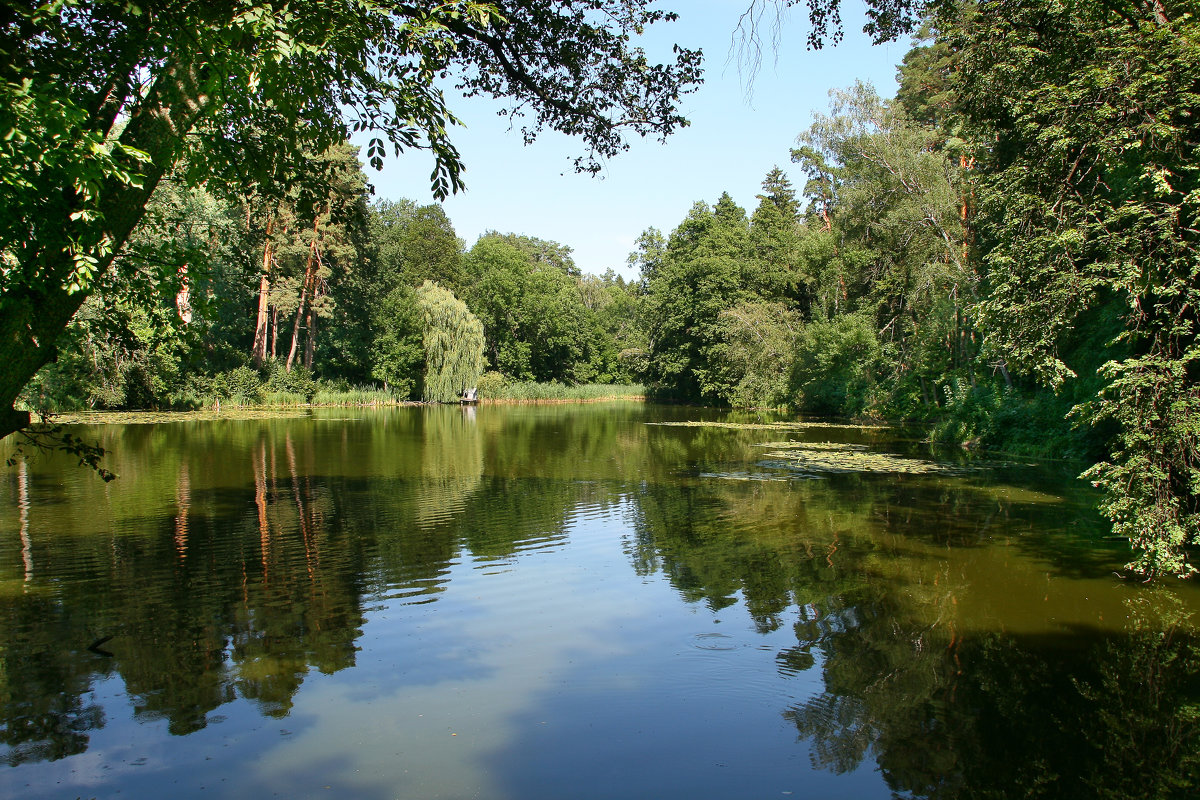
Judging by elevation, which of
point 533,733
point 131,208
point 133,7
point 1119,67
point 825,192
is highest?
point 825,192

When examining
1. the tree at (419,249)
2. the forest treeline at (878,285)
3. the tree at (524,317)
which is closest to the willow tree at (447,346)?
the forest treeline at (878,285)

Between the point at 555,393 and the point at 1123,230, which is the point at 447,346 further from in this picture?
the point at 1123,230

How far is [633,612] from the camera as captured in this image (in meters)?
7.28

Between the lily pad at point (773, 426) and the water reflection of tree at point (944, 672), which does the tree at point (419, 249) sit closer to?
the lily pad at point (773, 426)

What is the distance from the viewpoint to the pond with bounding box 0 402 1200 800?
14.3 ft

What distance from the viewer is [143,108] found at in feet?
14.2

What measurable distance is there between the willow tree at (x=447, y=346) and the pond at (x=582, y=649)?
105 ft

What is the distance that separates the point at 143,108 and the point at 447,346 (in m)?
41.5

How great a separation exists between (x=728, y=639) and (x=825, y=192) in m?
38.7

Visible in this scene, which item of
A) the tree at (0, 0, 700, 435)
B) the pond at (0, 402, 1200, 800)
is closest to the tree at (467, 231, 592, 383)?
the pond at (0, 402, 1200, 800)

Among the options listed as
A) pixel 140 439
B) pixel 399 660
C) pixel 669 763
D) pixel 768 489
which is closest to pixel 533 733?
pixel 669 763

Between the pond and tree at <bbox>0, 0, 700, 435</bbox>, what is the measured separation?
8.07ft

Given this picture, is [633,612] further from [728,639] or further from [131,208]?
[131,208]

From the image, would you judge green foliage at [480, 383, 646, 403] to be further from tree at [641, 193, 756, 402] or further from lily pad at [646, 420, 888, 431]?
lily pad at [646, 420, 888, 431]
